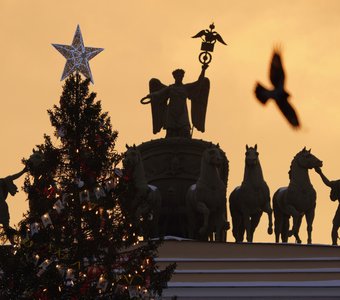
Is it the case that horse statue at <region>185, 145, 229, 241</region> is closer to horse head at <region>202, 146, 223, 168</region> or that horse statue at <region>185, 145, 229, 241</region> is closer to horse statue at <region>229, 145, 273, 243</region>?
horse head at <region>202, 146, 223, 168</region>

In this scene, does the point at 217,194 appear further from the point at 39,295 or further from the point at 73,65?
the point at 39,295

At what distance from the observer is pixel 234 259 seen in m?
45.3

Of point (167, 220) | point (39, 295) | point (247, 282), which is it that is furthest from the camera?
point (167, 220)

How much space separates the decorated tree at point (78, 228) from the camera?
33375 mm

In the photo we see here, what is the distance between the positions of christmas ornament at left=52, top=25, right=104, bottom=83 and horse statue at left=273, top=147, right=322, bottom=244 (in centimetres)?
510

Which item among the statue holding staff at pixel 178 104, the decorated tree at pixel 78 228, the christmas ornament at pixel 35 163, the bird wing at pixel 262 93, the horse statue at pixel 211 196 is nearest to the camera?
the bird wing at pixel 262 93

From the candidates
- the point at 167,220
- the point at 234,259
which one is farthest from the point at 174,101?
the point at 234,259

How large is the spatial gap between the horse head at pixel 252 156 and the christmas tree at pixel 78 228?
38.9 ft

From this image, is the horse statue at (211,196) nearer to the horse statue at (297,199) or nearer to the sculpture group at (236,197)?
the sculpture group at (236,197)

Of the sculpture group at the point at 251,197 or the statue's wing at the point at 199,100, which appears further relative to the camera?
the statue's wing at the point at 199,100

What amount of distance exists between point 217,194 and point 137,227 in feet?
38.9

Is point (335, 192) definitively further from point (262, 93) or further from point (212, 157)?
point (262, 93)

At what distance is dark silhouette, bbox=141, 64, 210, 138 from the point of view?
5011cm

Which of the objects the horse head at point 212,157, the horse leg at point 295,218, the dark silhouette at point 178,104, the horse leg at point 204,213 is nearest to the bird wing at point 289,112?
the horse head at point 212,157
